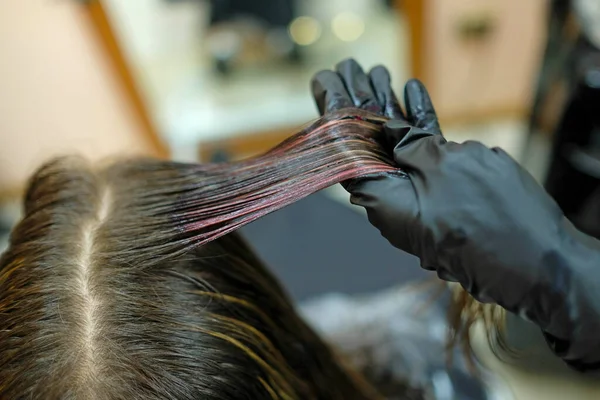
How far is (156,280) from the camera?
544 millimetres

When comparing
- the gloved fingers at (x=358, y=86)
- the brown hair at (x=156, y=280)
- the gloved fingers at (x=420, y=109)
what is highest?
the gloved fingers at (x=358, y=86)

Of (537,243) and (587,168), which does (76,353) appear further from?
(587,168)

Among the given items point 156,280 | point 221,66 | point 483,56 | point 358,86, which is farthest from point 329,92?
point 221,66

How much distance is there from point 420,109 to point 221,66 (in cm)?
188

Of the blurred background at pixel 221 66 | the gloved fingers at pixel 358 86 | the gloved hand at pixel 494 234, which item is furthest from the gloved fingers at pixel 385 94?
the blurred background at pixel 221 66

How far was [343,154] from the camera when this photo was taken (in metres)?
0.51

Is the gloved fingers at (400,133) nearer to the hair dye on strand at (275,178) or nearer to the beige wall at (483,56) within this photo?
the hair dye on strand at (275,178)

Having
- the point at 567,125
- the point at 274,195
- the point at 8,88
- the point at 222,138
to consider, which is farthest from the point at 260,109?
the point at 274,195

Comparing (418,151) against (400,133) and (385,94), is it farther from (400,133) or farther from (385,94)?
(385,94)

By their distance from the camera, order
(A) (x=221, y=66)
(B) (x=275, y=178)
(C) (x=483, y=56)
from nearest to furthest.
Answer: (B) (x=275, y=178) < (C) (x=483, y=56) < (A) (x=221, y=66)

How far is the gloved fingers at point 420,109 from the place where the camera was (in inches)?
22.8

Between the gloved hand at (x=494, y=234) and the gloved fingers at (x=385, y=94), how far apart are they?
107 mm

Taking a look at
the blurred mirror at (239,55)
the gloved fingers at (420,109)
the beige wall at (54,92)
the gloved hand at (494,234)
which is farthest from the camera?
the blurred mirror at (239,55)

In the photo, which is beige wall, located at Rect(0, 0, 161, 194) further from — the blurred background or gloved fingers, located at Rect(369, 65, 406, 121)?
gloved fingers, located at Rect(369, 65, 406, 121)
